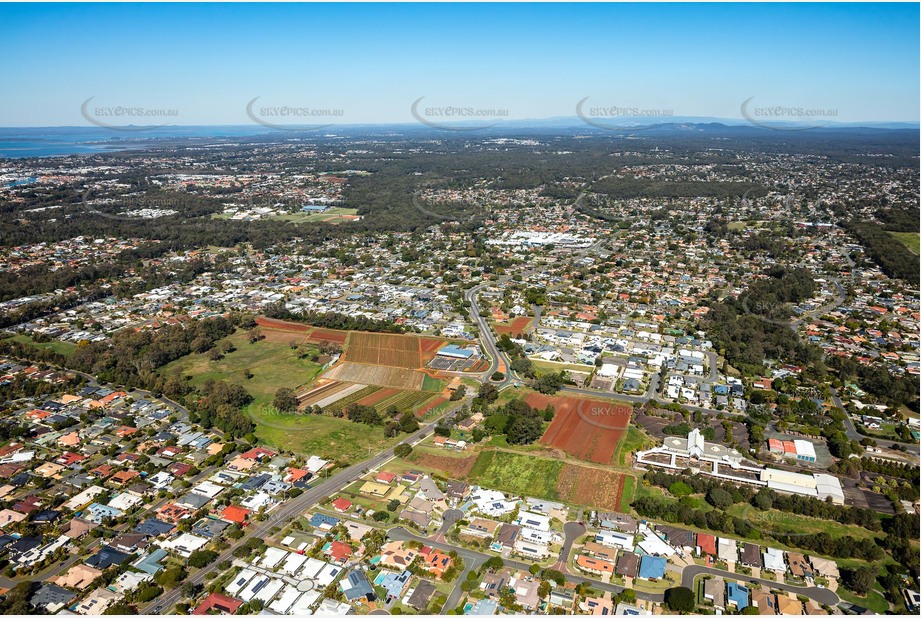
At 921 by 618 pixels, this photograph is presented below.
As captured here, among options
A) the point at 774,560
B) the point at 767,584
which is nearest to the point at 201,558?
the point at 767,584

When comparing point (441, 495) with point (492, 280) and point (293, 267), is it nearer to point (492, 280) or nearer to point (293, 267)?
point (492, 280)

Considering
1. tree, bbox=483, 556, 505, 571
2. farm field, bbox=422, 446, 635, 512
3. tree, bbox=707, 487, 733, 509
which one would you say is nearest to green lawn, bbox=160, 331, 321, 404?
farm field, bbox=422, 446, 635, 512

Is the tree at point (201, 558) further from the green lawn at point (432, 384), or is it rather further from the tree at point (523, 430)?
the green lawn at point (432, 384)

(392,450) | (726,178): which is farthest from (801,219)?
(392,450)

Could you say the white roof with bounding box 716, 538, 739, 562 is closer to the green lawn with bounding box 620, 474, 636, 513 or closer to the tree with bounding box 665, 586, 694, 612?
the tree with bounding box 665, 586, 694, 612

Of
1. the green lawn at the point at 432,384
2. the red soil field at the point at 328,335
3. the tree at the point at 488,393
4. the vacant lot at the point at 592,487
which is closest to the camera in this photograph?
the vacant lot at the point at 592,487

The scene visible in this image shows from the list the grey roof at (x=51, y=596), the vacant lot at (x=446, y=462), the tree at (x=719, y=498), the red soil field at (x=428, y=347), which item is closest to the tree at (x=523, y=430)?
the vacant lot at (x=446, y=462)

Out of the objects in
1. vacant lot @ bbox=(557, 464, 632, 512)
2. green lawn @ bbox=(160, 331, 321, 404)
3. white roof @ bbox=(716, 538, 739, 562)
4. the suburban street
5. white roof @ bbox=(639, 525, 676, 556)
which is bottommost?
green lawn @ bbox=(160, 331, 321, 404)
